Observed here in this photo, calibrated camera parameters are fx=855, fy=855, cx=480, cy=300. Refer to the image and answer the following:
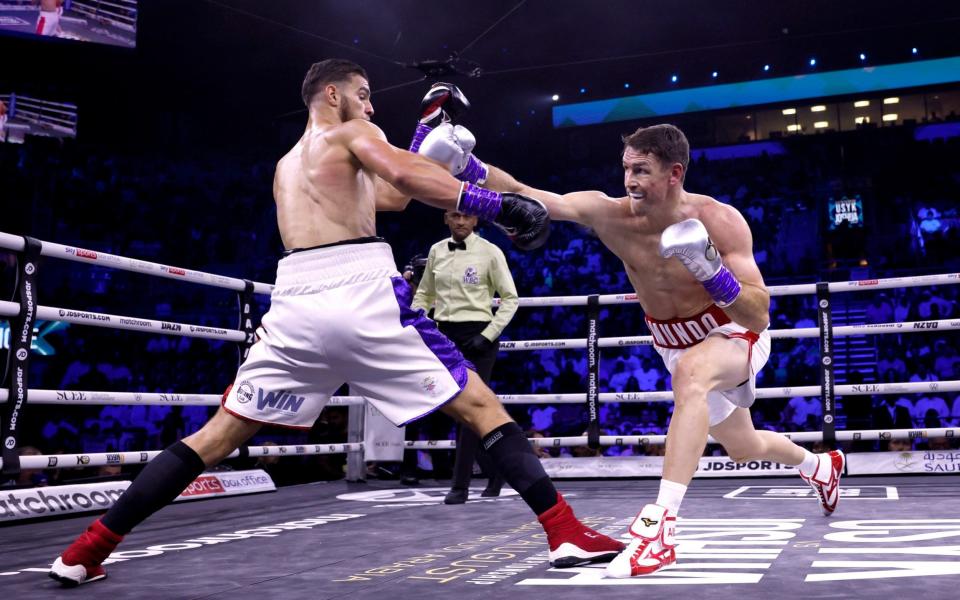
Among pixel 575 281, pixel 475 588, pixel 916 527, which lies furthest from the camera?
pixel 575 281

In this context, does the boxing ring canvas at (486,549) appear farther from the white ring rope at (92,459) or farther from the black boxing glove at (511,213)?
the black boxing glove at (511,213)

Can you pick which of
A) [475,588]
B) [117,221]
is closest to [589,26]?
[117,221]

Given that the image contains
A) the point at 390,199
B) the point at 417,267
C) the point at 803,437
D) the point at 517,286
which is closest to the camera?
the point at 390,199

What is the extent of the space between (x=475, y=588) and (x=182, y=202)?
1114 centimetres

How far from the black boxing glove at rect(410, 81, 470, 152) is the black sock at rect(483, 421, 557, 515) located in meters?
0.84

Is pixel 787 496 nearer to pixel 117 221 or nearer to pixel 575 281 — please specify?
pixel 575 281

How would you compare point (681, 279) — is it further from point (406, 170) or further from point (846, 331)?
point (846, 331)

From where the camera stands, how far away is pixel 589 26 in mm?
11867

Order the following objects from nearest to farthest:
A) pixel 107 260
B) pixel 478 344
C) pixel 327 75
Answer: pixel 327 75
pixel 107 260
pixel 478 344

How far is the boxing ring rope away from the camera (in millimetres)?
3014

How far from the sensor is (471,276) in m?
4.11

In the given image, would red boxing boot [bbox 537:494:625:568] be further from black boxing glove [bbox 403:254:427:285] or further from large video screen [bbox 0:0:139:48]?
large video screen [bbox 0:0:139:48]

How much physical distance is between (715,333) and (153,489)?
4.93ft

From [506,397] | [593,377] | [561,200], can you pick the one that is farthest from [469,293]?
[561,200]
